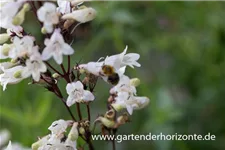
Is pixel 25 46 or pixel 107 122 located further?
pixel 107 122

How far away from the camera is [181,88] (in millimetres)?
4309

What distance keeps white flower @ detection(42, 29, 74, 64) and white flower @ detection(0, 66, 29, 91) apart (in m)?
0.14

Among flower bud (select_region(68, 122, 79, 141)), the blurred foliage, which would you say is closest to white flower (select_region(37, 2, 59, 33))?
flower bud (select_region(68, 122, 79, 141))

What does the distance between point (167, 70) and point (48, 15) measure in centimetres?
249

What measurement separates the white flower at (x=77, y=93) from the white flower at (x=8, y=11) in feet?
1.04

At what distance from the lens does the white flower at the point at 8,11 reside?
73.3 inches

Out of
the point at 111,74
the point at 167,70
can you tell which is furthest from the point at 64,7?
the point at 167,70

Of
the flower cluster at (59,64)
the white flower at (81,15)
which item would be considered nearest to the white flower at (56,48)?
the flower cluster at (59,64)

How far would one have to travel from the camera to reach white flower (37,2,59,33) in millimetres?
1740

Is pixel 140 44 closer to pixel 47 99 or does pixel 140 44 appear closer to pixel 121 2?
pixel 121 2

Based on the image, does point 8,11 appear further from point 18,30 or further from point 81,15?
point 81,15

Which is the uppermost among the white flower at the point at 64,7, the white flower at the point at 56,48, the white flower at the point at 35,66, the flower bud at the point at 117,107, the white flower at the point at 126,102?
the white flower at the point at 64,7

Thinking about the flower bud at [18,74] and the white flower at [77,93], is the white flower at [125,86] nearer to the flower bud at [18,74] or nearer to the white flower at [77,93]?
the white flower at [77,93]

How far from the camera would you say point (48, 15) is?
1770mm
